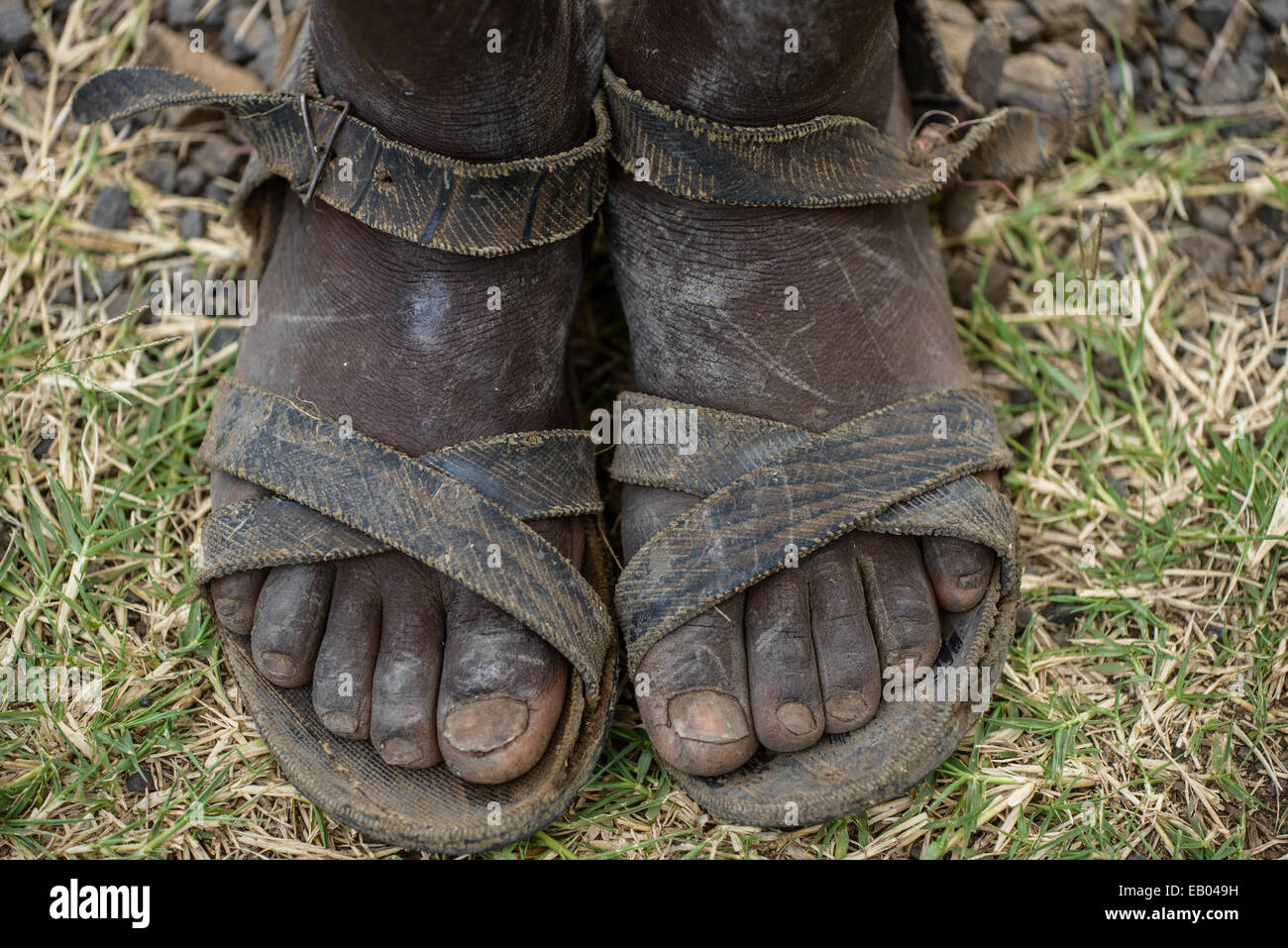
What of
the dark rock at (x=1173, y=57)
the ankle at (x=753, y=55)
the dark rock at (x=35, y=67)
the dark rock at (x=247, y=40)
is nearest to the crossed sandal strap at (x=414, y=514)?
the ankle at (x=753, y=55)

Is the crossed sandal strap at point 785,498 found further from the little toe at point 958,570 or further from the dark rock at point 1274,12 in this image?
the dark rock at point 1274,12

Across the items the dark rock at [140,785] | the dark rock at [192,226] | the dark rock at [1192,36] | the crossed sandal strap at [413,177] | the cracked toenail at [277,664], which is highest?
the dark rock at [1192,36]

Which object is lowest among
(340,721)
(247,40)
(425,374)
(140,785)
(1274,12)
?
(140,785)

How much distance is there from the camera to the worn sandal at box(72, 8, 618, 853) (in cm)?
127

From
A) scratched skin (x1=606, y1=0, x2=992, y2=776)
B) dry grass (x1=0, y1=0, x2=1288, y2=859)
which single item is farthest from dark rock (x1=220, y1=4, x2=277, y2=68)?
scratched skin (x1=606, y1=0, x2=992, y2=776)

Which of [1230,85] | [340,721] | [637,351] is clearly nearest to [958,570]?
[637,351]

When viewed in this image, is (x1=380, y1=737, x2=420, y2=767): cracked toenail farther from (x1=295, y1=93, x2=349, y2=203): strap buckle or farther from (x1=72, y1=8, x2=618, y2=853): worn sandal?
(x1=295, y1=93, x2=349, y2=203): strap buckle

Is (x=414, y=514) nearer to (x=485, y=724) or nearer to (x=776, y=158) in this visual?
(x=485, y=724)

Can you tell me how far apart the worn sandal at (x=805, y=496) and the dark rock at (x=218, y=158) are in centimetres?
79

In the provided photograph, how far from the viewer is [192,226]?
179cm

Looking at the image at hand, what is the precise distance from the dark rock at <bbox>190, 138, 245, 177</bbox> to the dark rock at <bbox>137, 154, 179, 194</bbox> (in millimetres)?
A: 36

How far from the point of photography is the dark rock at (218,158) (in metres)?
1.83

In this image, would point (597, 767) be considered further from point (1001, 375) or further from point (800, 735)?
point (1001, 375)

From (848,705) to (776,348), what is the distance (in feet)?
1.49
